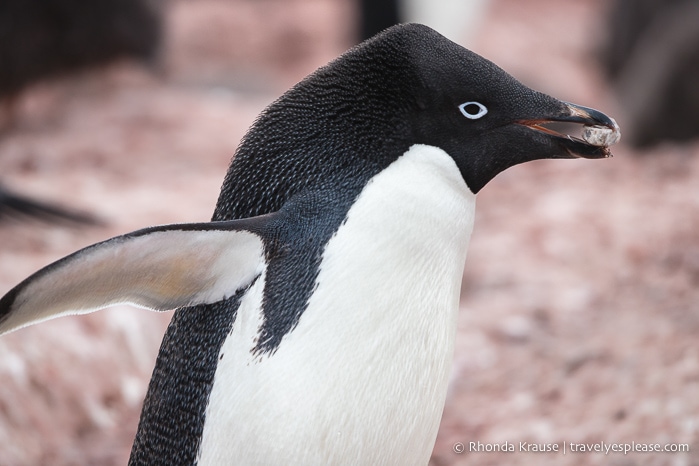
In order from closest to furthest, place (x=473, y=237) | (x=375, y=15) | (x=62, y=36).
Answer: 1. (x=473, y=237)
2. (x=62, y=36)
3. (x=375, y=15)

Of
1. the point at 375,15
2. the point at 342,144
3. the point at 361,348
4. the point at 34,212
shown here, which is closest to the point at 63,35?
the point at 34,212

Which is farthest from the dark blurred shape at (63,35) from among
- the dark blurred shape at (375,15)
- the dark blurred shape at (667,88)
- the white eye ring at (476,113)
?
the white eye ring at (476,113)

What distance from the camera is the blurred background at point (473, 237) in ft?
10.2

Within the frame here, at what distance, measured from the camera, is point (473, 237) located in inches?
191

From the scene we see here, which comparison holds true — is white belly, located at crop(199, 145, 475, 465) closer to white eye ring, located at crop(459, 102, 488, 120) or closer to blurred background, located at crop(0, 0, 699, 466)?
white eye ring, located at crop(459, 102, 488, 120)

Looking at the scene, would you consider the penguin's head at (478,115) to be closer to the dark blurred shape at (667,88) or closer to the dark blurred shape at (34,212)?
the dark blurred shape at (34,212)

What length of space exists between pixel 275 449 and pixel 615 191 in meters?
3.67

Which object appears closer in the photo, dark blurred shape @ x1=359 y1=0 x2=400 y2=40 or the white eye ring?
the white eye ring

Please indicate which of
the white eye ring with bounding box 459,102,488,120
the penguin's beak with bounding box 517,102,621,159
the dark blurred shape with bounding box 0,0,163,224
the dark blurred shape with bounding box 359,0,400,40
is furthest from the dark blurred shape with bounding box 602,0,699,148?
the white eye ring with bounding box 459,102,488,120

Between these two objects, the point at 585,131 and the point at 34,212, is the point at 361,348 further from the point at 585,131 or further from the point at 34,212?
the point at 34,212

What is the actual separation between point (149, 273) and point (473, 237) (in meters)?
3.23

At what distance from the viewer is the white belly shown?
5.97 feet

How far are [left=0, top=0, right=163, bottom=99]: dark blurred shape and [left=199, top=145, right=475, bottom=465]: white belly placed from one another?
506 cm

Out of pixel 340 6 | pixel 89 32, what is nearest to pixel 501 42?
pixel 340 6
